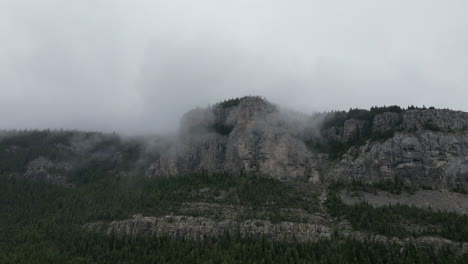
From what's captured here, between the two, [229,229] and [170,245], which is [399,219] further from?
[170,245]

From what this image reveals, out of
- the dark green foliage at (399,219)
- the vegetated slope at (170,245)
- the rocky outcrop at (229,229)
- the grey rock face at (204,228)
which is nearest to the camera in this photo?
the vegetated slope at (170,245)

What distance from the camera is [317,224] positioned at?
165500mm

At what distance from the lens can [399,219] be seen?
16700 cm

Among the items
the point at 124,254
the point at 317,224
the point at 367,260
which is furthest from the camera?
the point at 317,224

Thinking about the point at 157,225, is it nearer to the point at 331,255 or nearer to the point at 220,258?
the point at 220,258

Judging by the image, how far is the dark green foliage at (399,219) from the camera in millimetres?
153250

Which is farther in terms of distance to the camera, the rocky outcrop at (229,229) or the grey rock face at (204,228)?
the grey rock face at (204,228)

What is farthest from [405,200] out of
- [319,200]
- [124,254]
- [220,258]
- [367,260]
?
[124,254]

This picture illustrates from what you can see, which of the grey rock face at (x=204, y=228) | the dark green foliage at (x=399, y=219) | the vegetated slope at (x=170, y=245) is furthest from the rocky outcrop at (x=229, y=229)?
the dark green foliage at (x=399, y=219)

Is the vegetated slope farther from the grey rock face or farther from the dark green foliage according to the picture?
the dark green foliage

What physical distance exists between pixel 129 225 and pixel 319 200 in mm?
83889

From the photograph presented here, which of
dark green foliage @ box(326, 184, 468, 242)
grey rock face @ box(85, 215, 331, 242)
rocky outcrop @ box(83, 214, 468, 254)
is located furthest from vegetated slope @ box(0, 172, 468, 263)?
dark green foliage @ box(326, 184, 468, 242)

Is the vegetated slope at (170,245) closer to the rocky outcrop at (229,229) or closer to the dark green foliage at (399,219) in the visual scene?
the rocky outcrop at (229,229)

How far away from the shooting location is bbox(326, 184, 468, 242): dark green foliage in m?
153
